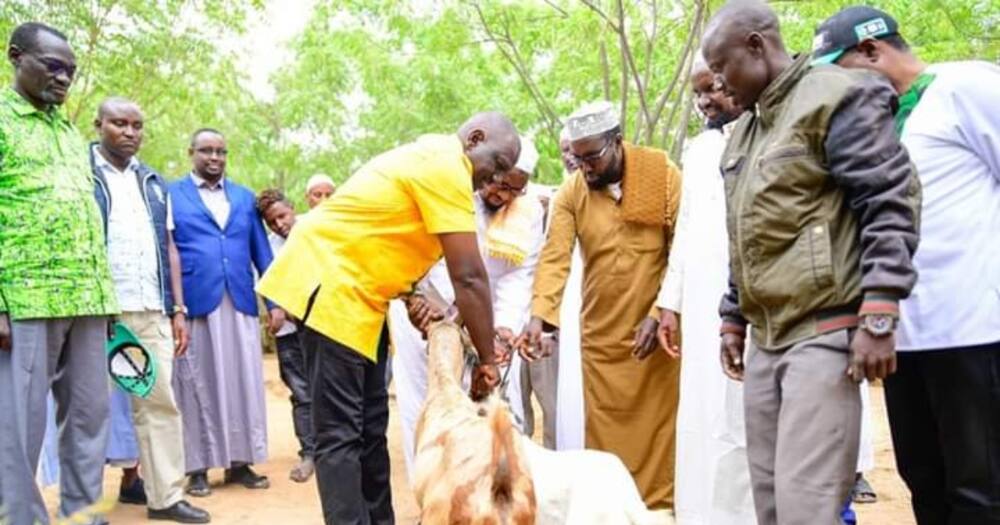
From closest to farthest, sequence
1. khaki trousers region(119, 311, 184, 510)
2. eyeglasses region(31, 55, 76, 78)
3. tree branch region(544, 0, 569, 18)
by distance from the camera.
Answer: eyeglasses region(31, 55, 76, 78) < khaki trousers region(119, 311, 184, 510) < tree branch region(544, 0, 569, 18)

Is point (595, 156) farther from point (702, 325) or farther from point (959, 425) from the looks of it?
point (959, 425)

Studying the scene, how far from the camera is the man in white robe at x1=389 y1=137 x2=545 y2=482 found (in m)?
5.47

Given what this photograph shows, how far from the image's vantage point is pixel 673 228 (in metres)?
5.02

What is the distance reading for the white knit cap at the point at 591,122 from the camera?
491 cm

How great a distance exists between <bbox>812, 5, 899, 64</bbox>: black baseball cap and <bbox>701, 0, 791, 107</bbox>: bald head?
297 millimetres

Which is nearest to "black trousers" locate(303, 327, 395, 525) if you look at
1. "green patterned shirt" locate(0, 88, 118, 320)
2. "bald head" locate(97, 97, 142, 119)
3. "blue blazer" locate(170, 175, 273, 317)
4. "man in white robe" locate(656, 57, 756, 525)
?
"green patterned shirt" locate(0, 88, 118, 320)

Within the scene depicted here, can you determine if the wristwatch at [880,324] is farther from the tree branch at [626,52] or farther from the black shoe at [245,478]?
the tree branch at [626,52]

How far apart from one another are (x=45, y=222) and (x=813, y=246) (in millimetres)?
3297

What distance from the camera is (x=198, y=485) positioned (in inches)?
256

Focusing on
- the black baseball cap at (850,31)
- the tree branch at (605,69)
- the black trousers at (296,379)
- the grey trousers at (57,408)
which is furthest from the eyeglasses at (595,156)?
the tree branch at (605,69)

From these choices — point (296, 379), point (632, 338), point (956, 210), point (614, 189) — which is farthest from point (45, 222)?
point (956, 210)

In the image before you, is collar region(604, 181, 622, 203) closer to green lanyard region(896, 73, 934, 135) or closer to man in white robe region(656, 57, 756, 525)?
man in white robe region(656, 57, 756, 525)

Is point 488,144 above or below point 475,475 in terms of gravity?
above

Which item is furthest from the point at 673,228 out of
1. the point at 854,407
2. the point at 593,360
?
the point at 854,407
